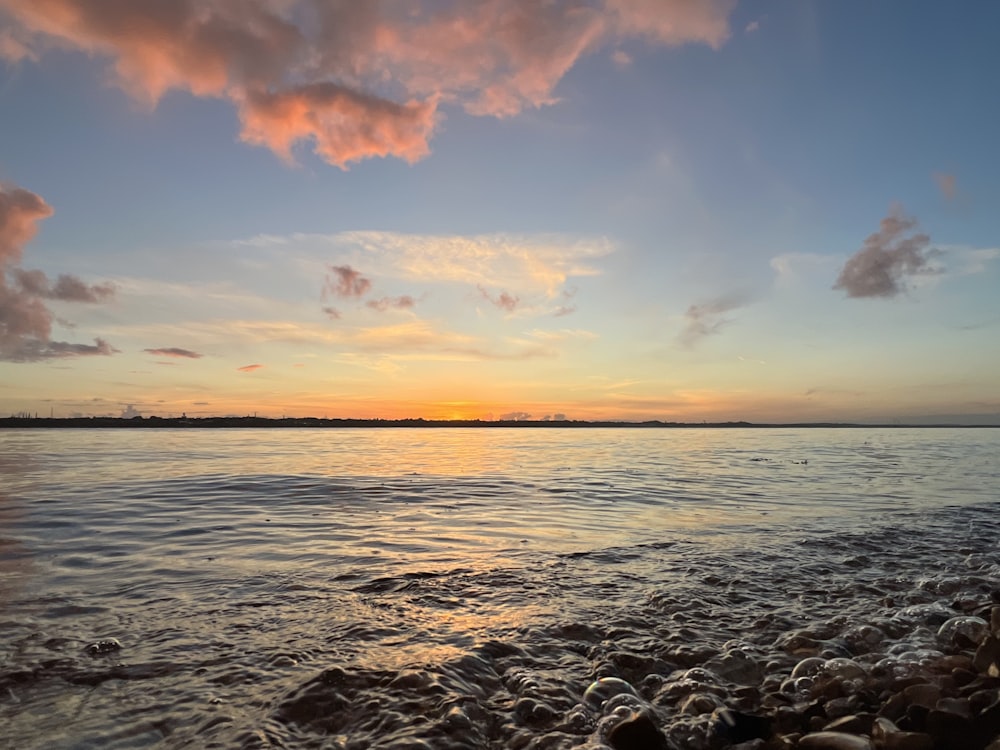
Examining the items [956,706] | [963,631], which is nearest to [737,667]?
[956,706]

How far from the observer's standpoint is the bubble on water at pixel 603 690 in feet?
15.6

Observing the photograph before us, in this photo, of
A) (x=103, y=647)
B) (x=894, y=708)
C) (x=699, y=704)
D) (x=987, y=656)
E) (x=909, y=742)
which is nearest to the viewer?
(x=909, y=742)

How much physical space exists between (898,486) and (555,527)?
16.2 m

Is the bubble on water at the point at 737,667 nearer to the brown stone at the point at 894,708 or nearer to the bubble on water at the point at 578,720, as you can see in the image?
the brown stone at the point at 894,708

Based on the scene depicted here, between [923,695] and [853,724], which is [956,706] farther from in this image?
[853,724]

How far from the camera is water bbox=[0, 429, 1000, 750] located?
4449mm

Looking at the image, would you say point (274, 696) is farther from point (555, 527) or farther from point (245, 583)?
point (555, 527)

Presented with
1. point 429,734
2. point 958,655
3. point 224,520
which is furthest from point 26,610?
point 958,655

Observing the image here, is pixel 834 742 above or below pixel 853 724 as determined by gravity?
above

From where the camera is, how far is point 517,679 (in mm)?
5156

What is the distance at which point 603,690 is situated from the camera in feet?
16.2

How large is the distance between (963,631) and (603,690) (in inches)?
174

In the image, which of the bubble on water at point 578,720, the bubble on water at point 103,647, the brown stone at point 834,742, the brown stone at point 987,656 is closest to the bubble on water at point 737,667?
the brown stone at point 834,742

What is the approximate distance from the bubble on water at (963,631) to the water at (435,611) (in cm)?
17
